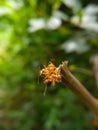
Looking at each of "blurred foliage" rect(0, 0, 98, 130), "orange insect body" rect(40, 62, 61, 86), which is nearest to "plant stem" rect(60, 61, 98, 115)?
"orange insect body" rect(40, 62, 61, 86)

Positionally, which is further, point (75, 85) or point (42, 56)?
point (42, 56)

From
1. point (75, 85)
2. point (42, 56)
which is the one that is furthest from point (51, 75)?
point (42, 56)

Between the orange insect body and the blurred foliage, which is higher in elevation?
the blurred foliage

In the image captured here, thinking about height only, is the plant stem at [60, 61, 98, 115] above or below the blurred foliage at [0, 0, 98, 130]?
below

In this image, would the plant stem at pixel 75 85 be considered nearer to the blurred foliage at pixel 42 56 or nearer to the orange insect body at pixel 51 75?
the orange insect body at pixel 51 75

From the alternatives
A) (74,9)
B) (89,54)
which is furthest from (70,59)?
(74,9)

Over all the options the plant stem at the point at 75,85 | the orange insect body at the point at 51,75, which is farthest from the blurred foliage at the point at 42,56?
the orange insect body at the point at 51,75

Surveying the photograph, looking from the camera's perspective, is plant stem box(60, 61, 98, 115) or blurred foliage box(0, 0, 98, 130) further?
blurred foliage box(0, 0, 98, 130)

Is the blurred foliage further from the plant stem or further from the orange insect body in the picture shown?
the orange insect body

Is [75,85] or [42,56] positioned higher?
[42,56]

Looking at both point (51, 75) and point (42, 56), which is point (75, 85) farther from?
point (42, 56)
